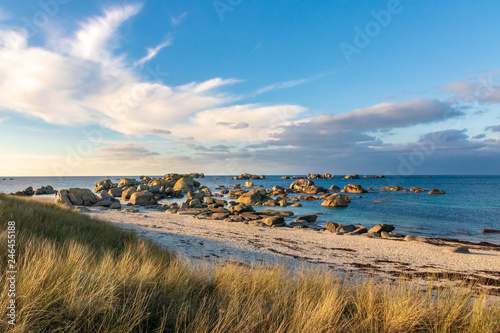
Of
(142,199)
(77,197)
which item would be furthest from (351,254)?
(77,197)

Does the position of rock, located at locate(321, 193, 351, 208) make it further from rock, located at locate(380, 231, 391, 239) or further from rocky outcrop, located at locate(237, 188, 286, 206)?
rock, located at locate(380, 231, 391, 239)

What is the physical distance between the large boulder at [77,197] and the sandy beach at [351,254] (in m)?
22.7

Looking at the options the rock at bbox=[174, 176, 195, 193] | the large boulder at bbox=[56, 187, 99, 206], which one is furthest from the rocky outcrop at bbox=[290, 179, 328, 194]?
the large boulder at bbox=[56, 187, 99, 206]

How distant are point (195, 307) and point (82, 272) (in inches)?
72.1

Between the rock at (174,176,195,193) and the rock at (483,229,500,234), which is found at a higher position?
the rock at (174,176,195,193)

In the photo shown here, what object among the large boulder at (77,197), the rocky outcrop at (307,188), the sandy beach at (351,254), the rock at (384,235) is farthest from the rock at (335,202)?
the large boulder at (77,197)

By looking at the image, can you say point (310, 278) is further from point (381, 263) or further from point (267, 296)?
point (381, 263)

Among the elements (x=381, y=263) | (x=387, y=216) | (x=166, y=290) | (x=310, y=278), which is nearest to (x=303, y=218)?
(x=387, y=216)

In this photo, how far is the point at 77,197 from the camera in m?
33.1

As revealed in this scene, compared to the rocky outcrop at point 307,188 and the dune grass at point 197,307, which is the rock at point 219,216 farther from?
the rocky outcrop at point 307,188

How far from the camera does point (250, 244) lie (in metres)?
15.2

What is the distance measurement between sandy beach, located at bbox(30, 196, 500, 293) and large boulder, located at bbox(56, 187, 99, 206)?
22.7 metres

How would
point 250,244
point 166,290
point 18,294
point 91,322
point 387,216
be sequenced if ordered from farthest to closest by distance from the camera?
point 387,216 → point 250,244 → point 166,290 → point 18,294 → point 91,322

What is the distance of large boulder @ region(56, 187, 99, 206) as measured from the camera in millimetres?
32281
